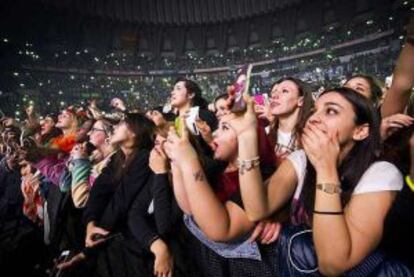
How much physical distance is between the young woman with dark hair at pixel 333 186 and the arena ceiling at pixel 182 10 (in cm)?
4209

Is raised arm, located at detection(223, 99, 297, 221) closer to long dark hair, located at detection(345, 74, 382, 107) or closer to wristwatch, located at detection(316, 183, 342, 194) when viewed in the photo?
wristwatch, located at detection(316, 183, 342, 194)

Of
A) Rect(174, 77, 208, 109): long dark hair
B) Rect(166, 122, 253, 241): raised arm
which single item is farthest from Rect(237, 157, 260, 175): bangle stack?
Rect(174, 77, 208, 109): long dark hair

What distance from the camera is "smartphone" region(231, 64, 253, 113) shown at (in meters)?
1.69

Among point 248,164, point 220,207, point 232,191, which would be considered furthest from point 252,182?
point 232,191

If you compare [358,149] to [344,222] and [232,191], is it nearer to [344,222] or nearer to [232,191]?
[344,222]

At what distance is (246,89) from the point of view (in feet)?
5.53

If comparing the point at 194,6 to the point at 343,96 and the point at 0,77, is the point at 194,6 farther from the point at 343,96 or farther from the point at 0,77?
the point at 343,96

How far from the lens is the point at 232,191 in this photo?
2.01m

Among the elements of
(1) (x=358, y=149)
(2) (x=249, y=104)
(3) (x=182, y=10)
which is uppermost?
(3) (x=182, y=10)

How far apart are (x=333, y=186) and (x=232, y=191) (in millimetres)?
607

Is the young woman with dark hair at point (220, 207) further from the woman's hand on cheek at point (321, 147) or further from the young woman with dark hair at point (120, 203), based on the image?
the young woman with dark hair at point (120, 203)

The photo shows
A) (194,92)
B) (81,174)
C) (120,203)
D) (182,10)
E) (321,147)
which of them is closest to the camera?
(321,147)

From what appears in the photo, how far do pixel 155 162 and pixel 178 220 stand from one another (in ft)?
1.41

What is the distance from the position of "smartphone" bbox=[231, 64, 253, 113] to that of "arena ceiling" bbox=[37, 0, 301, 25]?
42157 millimetres
